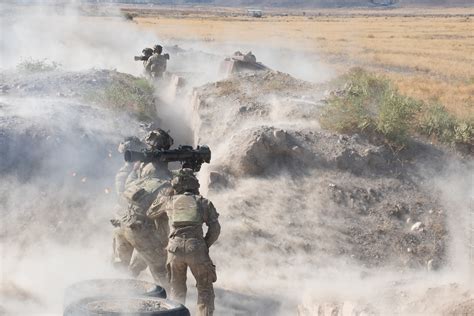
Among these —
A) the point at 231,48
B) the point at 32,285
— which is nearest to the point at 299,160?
the point at 32,285

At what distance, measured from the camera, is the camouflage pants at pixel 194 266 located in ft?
30.9

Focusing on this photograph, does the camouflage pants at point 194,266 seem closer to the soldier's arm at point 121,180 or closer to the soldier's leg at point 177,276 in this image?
the soldier's leg at point 177,276

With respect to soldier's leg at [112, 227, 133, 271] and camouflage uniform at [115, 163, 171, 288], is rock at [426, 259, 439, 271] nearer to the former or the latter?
camouflage uniform at [115, 163, 171, 288]

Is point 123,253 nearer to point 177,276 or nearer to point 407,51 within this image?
point 177,276

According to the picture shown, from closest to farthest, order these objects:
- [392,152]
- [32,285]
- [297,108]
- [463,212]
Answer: [32,285] → [463,212] → [392,152] → [297,108]

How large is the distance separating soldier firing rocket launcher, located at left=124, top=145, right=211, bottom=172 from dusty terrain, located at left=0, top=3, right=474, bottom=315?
1.89m

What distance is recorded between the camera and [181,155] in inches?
408

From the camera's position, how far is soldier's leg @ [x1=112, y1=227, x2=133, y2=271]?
35.7ft

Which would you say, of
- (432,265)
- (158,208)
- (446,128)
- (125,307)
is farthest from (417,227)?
(125,307)

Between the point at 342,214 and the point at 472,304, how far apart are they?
6.20m

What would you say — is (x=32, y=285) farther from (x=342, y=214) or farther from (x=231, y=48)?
(x=231, y=48)

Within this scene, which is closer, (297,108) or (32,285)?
(32,285)

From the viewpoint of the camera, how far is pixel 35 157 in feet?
50.6

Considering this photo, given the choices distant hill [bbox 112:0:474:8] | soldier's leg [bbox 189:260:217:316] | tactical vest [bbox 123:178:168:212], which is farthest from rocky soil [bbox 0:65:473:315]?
distant hill [bbox 112:0:474:8]
